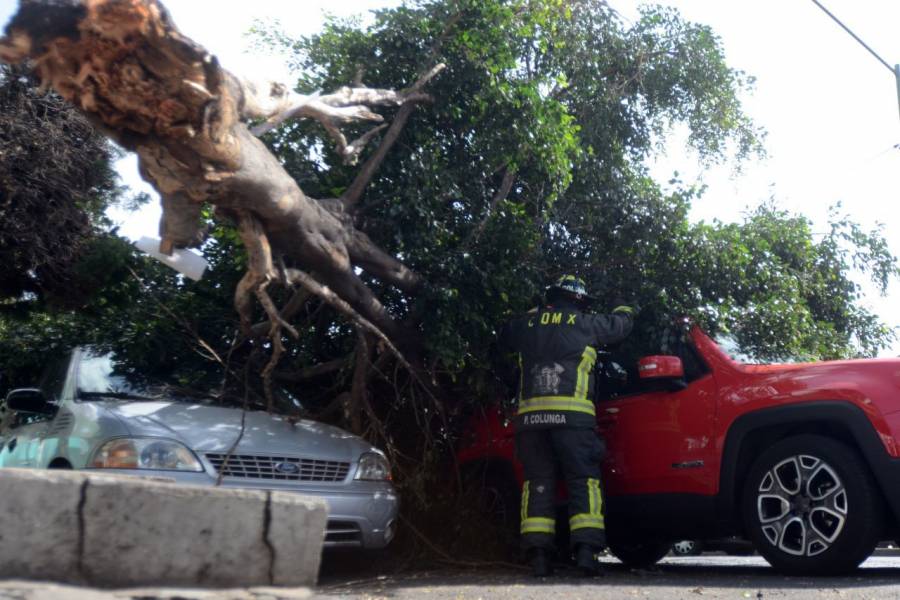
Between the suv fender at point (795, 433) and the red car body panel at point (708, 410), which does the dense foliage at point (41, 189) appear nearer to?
the red car body panel at point (708, 410)

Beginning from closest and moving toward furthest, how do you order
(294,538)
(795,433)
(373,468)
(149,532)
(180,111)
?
(149,532) < (294,538) < (180,111) < (795,433) < (373,468)

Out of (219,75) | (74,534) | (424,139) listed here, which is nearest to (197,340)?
(424,139)

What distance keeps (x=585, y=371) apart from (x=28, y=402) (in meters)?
3.71

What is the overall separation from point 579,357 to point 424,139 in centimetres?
211

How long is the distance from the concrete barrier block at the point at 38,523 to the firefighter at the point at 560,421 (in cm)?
440

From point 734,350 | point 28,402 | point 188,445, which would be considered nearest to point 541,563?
point 734,350

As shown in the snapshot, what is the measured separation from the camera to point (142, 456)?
18.6 feet

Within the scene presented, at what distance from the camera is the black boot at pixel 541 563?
661 cm

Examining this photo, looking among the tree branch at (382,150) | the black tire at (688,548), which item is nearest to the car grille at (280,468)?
the tree branch at (382,150)

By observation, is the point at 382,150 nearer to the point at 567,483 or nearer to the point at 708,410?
the point at 567,483

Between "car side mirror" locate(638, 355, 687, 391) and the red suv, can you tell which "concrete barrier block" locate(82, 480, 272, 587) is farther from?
"car side mirror" locate(638, 355, 687, 391)

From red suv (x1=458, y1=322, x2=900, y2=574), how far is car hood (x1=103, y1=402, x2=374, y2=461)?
1759 mm

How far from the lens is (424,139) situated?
7.62m

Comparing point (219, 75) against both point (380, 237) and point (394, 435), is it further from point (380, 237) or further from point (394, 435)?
point (394, 435)
